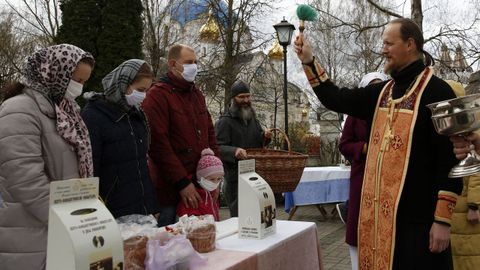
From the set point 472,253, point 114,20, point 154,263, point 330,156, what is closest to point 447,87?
point 472,253

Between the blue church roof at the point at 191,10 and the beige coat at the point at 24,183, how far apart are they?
57.0ft

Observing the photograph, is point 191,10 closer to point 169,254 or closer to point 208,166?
point 208,166

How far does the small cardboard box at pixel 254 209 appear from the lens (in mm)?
2766

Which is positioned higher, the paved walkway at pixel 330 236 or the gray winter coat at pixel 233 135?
the gray winter coat at pixel 233 135

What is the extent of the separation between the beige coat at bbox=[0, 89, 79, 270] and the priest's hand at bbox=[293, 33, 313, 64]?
4.61ft

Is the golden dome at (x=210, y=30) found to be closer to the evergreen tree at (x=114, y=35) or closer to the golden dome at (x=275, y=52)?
the golden dome at (x=275, y=52)

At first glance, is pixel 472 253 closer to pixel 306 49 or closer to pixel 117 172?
pixel 306 49

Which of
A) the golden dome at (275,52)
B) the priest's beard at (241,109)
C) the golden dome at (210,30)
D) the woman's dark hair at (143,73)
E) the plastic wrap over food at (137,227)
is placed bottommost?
the plastic wrap over food at (137,227)

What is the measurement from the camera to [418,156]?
2.56 m

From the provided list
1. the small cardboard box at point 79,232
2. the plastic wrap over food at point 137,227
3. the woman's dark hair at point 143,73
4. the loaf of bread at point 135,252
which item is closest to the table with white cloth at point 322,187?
the woman's dark hair at point 143,73

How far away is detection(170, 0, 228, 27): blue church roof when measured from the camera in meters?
Answer: 19.5

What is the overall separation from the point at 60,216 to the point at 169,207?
1.95m

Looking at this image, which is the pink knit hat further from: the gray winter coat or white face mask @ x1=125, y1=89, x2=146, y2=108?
the gray winter coat

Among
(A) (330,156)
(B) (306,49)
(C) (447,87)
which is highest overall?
Answer: (B) (306,49)
